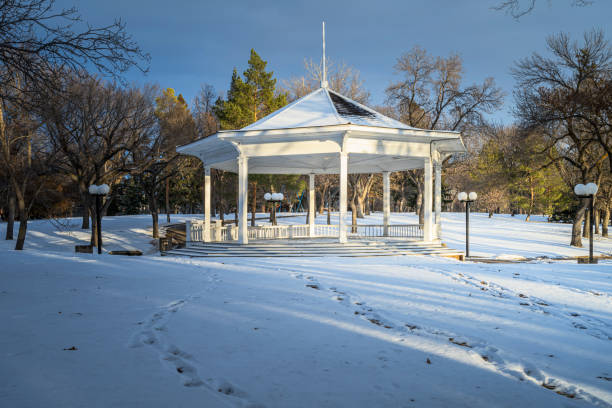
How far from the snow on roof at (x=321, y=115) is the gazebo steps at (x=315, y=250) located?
4.32m

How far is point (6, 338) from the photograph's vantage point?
4.01m

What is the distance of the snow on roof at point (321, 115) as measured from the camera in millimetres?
14641

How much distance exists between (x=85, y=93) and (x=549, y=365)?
932 inches

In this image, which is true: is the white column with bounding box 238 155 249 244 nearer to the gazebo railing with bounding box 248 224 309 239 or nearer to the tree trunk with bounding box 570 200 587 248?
the gazebo railing with bounding box 248 224 309 239

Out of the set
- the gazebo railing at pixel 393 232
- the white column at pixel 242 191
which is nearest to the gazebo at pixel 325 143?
the white column at pixel 242 191

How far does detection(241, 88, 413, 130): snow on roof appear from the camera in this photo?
14.6m

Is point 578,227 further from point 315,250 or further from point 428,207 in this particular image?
point 315,250

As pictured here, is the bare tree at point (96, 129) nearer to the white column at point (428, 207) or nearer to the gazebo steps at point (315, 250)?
the gazebo steps at point (315, 250)

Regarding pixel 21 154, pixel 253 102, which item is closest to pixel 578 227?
pixel 253 102

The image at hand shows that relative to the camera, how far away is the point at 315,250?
13766 mm

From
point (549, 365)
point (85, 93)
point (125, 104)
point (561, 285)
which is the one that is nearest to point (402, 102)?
point (125, 104)

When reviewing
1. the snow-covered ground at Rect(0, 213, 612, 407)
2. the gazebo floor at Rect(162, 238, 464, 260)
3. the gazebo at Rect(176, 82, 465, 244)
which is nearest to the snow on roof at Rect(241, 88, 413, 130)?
the gazebo at Rect(176, 82, 465, 244)

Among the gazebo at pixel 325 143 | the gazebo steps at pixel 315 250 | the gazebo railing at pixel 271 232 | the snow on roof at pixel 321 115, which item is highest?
the snow on roof at pixel 321 115

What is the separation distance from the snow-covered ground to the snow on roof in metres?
7.61
